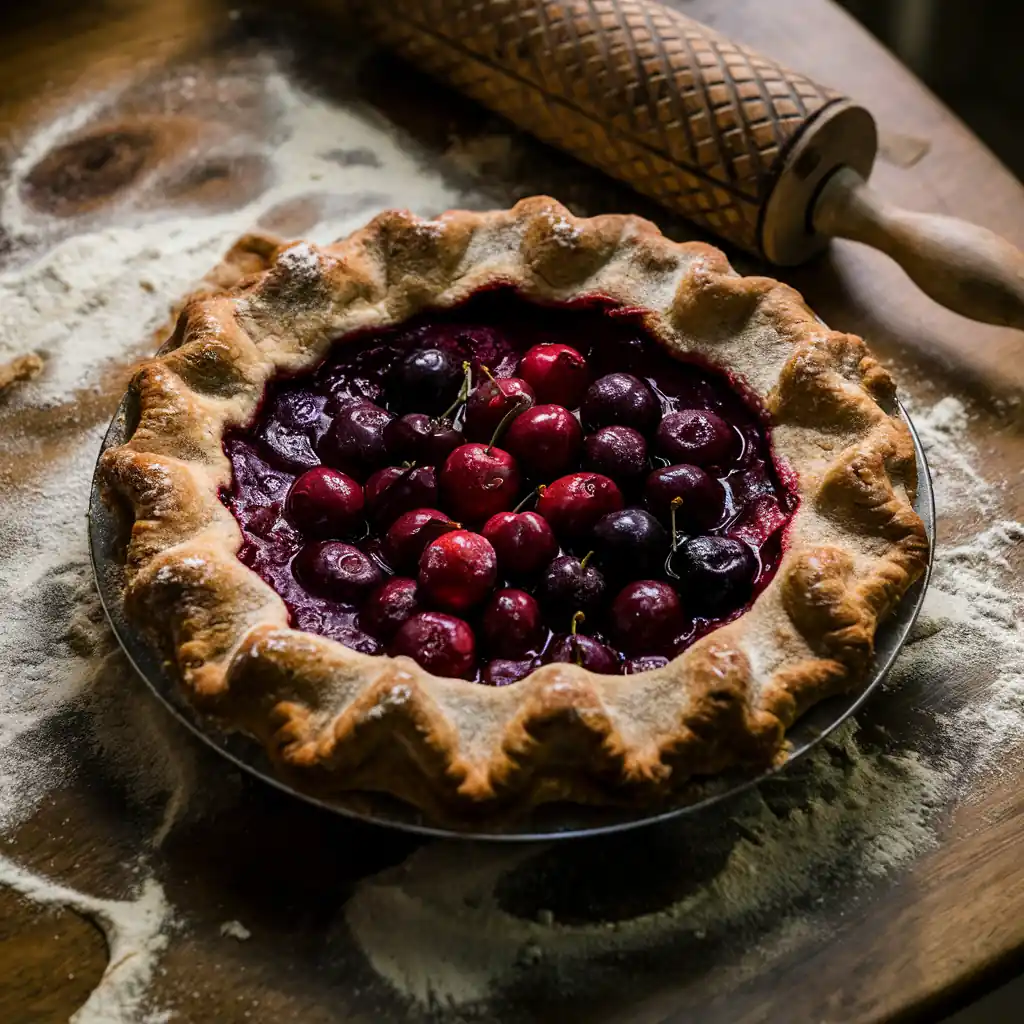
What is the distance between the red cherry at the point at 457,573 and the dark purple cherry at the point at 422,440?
0.22m

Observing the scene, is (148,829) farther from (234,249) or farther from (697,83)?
(697,83)

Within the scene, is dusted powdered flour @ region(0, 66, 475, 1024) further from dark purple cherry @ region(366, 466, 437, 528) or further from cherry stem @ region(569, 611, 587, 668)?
cherry stem @ region(569, 611, 587, 668)

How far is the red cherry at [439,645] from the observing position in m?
1.57

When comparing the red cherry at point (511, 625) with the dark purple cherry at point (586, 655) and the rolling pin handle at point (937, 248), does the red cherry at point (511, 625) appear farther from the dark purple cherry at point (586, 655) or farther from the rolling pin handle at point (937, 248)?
the rolling pin handle at point (937, 248)

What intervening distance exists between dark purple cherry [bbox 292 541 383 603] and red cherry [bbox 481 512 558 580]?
18cm

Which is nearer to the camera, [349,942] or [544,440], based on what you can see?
[349,942]

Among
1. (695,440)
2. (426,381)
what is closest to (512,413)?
(426,381)

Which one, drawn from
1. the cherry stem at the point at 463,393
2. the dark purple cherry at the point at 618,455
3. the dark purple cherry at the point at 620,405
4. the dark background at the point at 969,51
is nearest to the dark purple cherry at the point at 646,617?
the dark purple cherry at the point at 618,455

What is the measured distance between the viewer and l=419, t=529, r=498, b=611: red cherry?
1.62m

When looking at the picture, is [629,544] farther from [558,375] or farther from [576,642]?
[558,375]

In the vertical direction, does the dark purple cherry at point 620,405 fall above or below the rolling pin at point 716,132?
below

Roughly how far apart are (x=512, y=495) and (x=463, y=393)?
0.21 metres

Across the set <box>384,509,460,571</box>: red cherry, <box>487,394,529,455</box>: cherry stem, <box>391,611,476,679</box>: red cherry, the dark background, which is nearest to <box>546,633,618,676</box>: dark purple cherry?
<box>391,611,476,679</box>: red cherry

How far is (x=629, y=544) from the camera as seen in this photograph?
167cm
